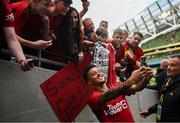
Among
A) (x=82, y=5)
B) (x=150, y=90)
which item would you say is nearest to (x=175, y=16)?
(x=150, y=90)

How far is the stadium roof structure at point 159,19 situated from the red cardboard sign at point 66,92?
2579cm

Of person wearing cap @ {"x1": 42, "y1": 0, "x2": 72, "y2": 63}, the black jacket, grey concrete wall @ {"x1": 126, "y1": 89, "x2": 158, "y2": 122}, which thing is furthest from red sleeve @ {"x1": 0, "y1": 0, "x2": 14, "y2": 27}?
grey concrete wall @ {"x1": 126, "y1": 89, "x2": 158, "y2": 122}

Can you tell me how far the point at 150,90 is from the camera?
8.05 metres

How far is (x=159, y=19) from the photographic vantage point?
35000mm

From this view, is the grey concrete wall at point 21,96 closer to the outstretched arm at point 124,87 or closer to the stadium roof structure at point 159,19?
the outstretched arm at point 124,87

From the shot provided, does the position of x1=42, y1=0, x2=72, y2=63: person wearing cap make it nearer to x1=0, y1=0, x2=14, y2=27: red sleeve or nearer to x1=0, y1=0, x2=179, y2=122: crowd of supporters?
x1=0, y1=0, x2=179, y2=122: crowd of supporters

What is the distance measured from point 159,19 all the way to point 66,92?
32.2 m

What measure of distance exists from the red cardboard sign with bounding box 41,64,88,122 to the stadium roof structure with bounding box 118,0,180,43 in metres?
25.8

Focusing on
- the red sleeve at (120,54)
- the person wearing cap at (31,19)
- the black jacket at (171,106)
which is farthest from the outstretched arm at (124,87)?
the red sleeve at (120,54)

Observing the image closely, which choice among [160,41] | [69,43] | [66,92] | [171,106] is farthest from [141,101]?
[160,41]

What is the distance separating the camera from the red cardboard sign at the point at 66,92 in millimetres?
3701

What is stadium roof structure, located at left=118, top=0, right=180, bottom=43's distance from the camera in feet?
104

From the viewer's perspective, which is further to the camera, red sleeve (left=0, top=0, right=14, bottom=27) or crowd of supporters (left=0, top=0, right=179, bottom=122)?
crowd of supporters (left=0, top=0, right=179, bottom=122)

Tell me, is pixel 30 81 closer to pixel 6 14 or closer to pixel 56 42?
pixel 56 42
